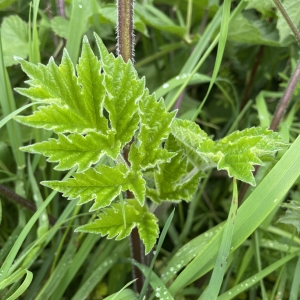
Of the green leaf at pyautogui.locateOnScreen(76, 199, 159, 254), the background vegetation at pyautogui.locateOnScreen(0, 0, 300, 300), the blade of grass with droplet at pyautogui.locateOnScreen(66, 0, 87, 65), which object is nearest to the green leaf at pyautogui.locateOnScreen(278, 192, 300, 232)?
the background vegetation at pyautogui.locateOnScreen(0, 0, 300, 300)

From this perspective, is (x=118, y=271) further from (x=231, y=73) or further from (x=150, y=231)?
(x=231, y=73)

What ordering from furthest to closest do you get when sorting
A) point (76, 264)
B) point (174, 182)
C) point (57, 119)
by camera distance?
point (76, 264) < point (174, 182) < point (57, 119)

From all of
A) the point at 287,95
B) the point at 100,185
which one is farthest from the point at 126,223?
the point at 287,95

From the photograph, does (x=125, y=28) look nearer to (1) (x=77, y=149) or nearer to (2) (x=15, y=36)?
(1) (x=77, y=149)

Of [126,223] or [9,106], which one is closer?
[126,223]

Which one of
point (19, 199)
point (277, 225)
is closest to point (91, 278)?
point (19, 199)

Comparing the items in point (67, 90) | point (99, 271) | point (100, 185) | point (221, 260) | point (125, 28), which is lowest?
point (99, 271)

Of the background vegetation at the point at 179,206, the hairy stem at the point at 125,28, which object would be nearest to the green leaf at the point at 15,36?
the background vegetation at the point at 179,206
